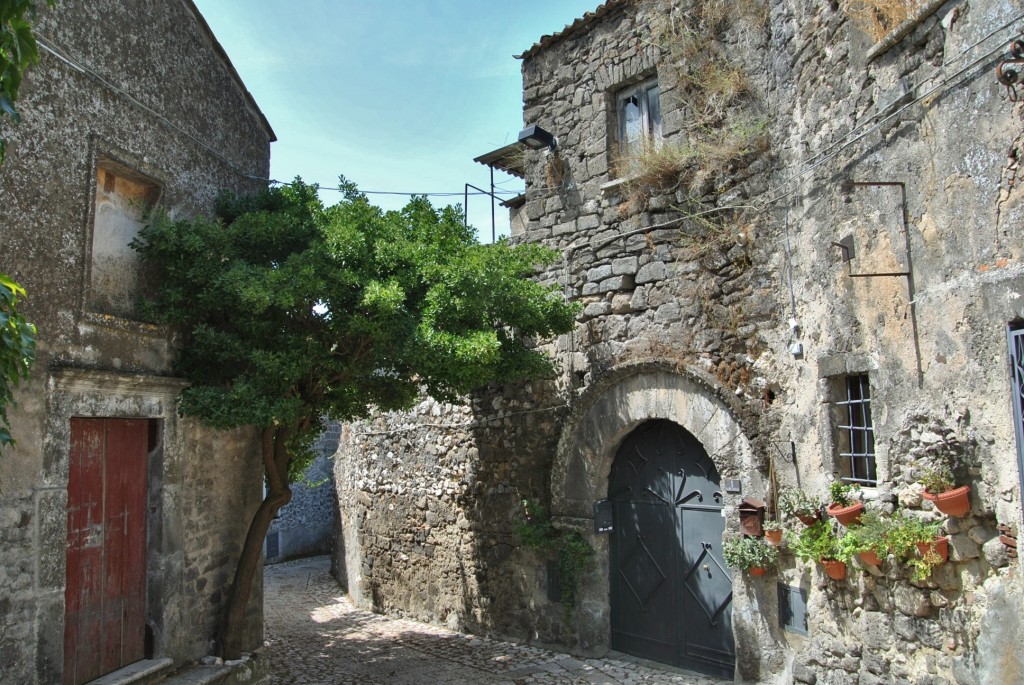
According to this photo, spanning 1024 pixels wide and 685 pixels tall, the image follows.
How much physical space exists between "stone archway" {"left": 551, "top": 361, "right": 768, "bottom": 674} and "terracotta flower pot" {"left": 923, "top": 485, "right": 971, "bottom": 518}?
5.65ft

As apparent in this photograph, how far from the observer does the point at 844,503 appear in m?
5.09

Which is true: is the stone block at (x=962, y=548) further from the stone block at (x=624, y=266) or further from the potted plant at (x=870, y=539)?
the stone block at (x=624, y=266)

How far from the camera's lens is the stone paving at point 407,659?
6.43 metres

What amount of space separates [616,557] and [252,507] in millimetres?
3458

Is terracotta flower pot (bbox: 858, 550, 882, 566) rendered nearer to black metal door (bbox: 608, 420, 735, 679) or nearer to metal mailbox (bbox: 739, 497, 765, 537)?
metal mailbox (bbox: 739, 497, 765, 537)

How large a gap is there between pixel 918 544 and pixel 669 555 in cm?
255

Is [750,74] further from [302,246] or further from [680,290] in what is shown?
[302,246]

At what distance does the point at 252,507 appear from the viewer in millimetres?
6895

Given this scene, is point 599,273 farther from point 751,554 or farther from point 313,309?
point 751,554

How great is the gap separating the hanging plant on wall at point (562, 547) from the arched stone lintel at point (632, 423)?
0.19 meters

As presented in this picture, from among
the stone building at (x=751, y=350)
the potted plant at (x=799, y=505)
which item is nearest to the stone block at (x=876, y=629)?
the stone building at (x=751, y=350)

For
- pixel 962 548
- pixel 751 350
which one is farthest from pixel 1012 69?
pixel 751 350

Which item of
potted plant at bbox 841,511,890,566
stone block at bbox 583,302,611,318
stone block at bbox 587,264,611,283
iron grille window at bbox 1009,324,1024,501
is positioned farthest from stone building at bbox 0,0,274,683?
iron grille window at bbox 1009,324,1024,501

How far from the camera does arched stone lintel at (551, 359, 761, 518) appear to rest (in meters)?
6.02
